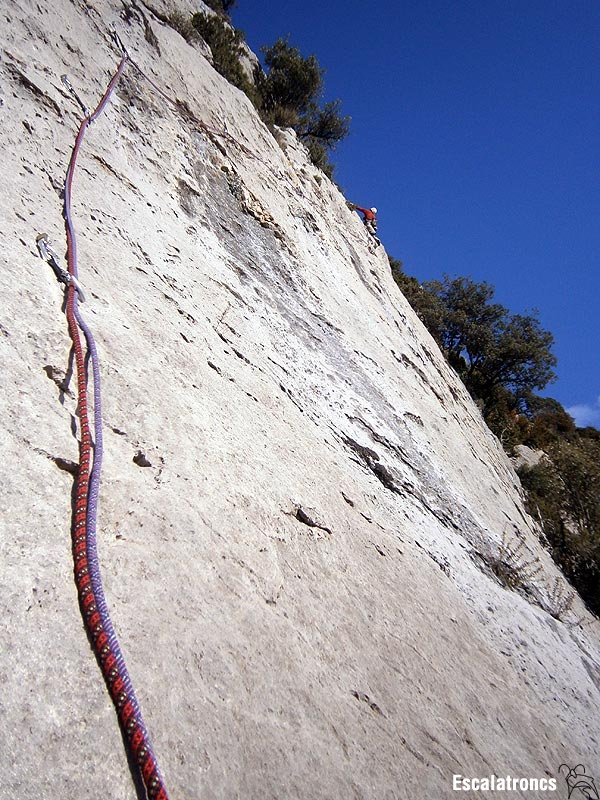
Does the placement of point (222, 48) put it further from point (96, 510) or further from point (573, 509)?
point (573, 509)

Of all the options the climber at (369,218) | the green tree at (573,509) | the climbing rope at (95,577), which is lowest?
the climbing rope at (95,577)

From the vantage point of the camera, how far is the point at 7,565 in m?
1.65

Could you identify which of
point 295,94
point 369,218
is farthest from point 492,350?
point 295,94

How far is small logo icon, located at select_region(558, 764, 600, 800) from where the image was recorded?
114 inches

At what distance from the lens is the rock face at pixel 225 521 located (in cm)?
167

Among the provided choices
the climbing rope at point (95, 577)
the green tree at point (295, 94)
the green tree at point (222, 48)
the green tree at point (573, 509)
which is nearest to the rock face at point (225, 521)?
the climbing rope at point (95, 577)

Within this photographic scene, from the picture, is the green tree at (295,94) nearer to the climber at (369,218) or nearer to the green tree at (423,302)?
the climber at (369,218)

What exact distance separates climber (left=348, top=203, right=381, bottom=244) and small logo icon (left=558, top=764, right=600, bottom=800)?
11750 mm

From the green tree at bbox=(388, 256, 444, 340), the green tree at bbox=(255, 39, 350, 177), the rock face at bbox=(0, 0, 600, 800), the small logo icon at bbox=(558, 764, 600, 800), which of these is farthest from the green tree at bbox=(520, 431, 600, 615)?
the green tree at bbox=(255, 39, 350, 177)

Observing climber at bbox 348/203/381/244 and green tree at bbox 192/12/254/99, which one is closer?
green tree at bbox 192/12/254/99

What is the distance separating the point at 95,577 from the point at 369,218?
42.2 ft

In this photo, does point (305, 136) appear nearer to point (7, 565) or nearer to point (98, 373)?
point (98, 373)

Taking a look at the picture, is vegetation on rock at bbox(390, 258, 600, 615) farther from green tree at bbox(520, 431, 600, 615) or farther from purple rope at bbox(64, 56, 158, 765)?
purple rope at bbox(64, 56, 158, 765)

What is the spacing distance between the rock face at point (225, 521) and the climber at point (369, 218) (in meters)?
6.55
